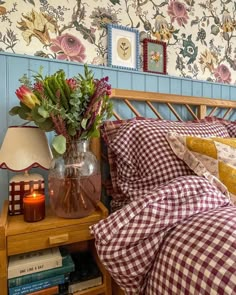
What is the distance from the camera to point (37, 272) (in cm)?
83

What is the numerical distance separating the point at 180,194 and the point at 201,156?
1.13 feet

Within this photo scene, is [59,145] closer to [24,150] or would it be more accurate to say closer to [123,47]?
[24,150]

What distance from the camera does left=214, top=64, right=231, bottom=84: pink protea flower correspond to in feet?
5.77

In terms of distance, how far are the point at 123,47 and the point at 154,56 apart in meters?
0.23

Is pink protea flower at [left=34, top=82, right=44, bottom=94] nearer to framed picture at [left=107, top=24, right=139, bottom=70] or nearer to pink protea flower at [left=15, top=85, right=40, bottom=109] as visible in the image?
pink protea flower at [left=15, top=85, right=40, bottom=109]

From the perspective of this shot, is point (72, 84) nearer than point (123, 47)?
Yes

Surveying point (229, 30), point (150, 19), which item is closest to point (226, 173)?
point (150, 19)

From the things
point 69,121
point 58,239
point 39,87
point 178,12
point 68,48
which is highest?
point 178,12

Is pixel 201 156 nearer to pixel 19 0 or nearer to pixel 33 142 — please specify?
pixel 33 142

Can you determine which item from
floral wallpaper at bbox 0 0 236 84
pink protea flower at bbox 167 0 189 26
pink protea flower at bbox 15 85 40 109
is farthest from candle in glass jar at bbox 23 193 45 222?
pink protea flower at bbox 167 0 189 26

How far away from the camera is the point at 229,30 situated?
1.81 metres

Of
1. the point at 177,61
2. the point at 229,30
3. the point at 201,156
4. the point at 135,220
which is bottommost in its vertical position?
the point at 135,220

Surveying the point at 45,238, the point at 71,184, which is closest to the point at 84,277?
the point at 45,238

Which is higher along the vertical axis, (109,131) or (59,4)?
(59,4)
